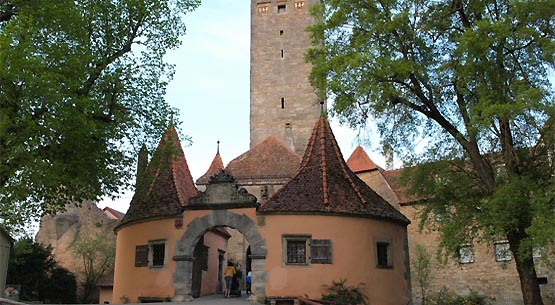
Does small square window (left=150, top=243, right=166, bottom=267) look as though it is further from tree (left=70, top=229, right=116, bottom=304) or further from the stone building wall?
tree (left=70, top=229, right=116, bottom=304)

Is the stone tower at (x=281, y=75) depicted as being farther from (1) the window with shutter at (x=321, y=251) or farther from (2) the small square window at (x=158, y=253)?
(1) the window with shutter at (x=321, y=251)

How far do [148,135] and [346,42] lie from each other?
19.8 ft

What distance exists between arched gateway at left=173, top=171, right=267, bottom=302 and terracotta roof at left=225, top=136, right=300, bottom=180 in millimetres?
9010

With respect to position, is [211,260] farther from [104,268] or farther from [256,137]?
[104,268]

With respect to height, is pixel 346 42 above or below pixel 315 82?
above

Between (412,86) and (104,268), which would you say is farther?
(104,268)

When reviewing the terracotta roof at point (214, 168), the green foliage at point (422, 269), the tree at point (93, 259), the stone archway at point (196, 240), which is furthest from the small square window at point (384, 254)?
the tree at point (93, 259)

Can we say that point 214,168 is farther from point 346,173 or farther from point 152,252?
point 346,173

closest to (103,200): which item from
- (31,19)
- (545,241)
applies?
(31,19)

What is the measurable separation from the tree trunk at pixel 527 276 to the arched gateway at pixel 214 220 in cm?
641

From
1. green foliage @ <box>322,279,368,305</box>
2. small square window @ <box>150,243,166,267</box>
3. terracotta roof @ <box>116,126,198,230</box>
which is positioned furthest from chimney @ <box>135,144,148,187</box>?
green foliage @ <box>322,279,368,305</box>

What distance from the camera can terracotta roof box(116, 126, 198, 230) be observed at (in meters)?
15.6

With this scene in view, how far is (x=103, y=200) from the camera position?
566 inches

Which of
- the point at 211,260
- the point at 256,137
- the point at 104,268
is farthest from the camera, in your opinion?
the point at 104,268
